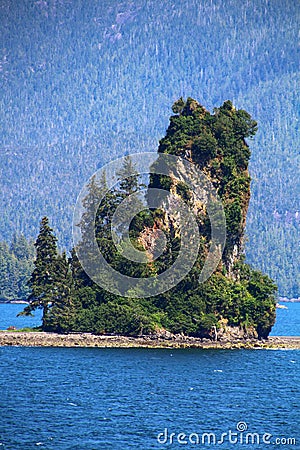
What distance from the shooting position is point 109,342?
11894cm

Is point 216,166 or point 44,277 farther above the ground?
point 216,166

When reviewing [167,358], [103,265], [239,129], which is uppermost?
[239,129]

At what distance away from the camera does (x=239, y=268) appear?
13012cm

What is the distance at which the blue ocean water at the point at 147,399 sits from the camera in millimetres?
73188

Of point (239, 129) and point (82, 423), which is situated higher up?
point (239, 129)

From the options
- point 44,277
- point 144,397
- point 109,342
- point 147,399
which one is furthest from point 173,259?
point 147,399

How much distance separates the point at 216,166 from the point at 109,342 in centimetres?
2467

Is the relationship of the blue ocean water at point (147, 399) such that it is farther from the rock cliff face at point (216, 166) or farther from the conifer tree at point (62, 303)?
the rock cliff face at point (216, 166)

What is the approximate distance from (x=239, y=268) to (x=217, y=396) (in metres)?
40.4

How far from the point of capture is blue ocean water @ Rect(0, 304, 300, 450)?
7319 cm

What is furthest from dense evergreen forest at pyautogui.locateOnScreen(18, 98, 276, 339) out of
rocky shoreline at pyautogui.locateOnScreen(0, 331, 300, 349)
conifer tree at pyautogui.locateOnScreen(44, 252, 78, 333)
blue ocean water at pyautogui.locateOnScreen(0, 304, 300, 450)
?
blue ocean water at pyautogui.locateOnScreen(0, 304, 300, 450)

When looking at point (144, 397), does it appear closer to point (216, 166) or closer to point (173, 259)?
point (173, 259)

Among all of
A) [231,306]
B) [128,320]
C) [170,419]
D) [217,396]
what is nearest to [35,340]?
[128,320]

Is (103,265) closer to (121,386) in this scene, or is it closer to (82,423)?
(121,386)
